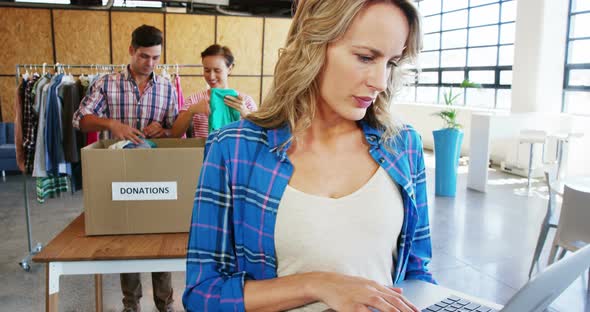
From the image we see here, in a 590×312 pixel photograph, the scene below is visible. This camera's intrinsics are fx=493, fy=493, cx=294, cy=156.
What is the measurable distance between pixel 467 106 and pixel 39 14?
8.04 meters

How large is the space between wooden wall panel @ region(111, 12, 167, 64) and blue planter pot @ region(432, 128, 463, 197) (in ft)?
14.4

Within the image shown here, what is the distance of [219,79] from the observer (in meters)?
3.27

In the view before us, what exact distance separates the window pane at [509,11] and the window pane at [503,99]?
1331 mm

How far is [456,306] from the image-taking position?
938mm

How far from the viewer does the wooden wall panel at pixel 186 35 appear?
7.77 m

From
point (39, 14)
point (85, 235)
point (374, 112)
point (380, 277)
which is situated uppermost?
point (39, 14)

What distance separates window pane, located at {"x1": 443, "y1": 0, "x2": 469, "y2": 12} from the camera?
34.6 ft

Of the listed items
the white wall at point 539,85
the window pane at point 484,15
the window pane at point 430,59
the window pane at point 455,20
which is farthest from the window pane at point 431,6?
the white wall at point 539,85

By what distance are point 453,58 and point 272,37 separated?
473 centimetres

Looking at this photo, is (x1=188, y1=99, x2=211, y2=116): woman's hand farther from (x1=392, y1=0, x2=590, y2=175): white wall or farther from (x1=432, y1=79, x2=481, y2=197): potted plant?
(x1=392, y1=0, x2=590, y2=175): white wall

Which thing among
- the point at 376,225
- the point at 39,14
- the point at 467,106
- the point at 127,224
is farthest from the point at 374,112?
the point at 467,106

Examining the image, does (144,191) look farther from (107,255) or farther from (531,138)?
(531,138)

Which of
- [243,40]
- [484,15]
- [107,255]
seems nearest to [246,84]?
[243,40]

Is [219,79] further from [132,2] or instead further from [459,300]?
[132,2]
